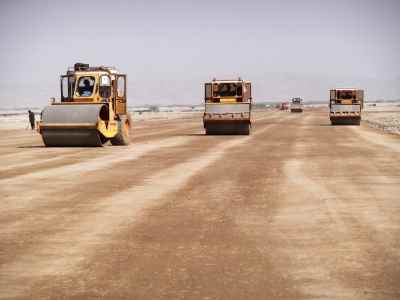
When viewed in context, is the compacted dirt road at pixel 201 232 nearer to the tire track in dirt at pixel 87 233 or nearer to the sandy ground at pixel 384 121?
the tire track in dirt at pixel 87 233

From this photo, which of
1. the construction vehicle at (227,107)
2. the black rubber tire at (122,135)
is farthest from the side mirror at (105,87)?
the construction vehicle at (227,107)

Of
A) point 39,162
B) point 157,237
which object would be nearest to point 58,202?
point 157,237

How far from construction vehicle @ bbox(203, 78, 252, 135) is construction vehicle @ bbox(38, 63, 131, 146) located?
774cm

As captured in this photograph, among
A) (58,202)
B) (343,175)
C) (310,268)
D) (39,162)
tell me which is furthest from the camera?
(39,162)

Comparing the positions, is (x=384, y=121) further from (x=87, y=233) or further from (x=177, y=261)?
(x=177, y=261)

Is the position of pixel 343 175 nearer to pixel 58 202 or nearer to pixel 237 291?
pixel 58 202

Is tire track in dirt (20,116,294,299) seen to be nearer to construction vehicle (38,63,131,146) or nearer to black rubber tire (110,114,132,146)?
construction vehicle (38,63,131,146)

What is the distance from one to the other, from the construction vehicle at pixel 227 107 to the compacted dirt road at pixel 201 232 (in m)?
16.6

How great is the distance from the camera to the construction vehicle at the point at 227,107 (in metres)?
33.1

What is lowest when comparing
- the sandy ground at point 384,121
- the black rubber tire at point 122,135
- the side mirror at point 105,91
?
the sandy ground at point 384,121

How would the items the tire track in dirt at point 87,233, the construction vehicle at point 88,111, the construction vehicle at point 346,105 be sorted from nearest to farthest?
the tire track in dirt at point 87,233, the construction vehicle at point 88,111, the construction vehicle at point 346,105

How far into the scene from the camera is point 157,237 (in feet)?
26.7

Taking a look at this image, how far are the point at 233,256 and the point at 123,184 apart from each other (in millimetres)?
6443

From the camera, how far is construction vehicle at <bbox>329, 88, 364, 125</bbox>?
1811 inches
